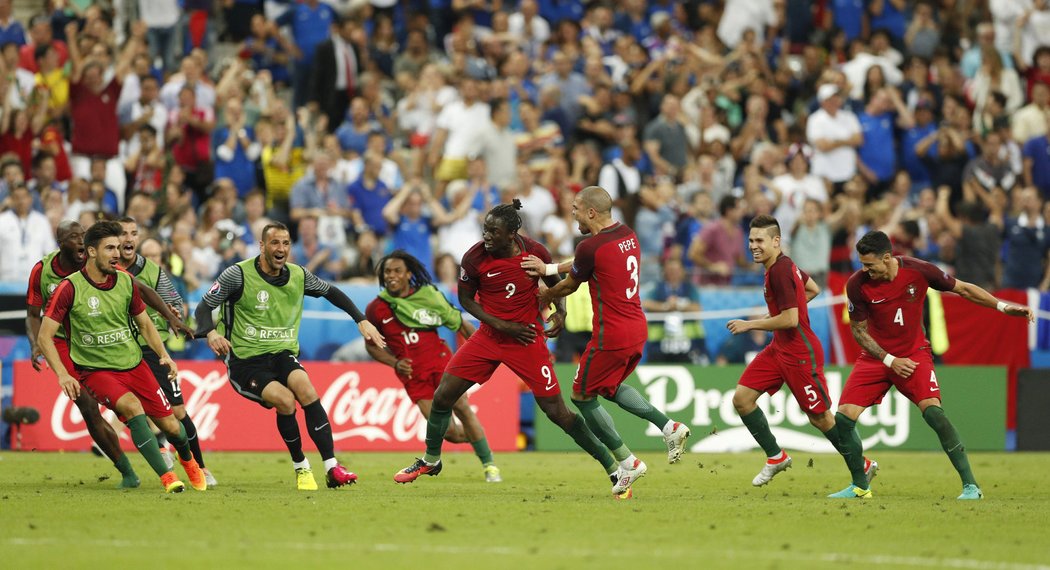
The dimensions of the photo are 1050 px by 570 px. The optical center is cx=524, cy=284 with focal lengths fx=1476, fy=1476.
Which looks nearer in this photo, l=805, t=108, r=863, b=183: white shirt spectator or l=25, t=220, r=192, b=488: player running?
l=25, t=220, r=192, b=488: player running

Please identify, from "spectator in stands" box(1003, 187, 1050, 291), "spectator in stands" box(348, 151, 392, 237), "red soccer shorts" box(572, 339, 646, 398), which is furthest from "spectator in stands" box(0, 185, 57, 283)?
"spectator in stands" box(1003, 187, 1050, 291)

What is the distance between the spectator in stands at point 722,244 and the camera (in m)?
22.0

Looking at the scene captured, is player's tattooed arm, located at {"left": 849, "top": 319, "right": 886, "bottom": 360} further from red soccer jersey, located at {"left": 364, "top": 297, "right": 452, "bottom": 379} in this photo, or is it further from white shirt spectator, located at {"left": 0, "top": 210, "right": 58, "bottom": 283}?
white shirt spectator, located at {"left": 0, "top": 210, "right": 58, "bottom": 283}

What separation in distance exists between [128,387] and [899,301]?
683 centimetres

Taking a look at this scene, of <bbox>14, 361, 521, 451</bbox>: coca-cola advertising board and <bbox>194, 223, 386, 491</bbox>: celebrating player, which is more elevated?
<bbox>194, 223, 386, 491</bbox>: celebrating player

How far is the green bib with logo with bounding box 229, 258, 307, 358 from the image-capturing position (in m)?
13.3

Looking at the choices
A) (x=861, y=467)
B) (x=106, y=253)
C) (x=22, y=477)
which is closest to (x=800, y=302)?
(x=861, y=467)

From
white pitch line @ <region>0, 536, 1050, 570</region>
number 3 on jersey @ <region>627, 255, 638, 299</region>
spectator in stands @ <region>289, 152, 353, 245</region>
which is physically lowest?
white pitch line @ <region>0, 536, 1050, 570</region>

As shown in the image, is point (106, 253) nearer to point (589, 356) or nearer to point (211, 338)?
point (211, 338)

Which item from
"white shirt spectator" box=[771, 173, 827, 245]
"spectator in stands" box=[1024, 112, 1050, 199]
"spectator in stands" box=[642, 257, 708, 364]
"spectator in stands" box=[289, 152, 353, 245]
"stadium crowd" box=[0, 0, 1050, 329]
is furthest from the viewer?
"spectator in stands" box=[1024, 112, 1050, 199]

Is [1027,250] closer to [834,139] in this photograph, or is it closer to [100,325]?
[834,139]

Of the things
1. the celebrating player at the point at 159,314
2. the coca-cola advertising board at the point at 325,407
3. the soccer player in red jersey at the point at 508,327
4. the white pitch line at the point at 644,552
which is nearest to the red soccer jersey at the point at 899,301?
the soccer player in red jersey at the point at 508,327

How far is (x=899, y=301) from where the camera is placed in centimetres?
1319

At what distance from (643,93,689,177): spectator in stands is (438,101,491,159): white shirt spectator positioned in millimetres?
3022
